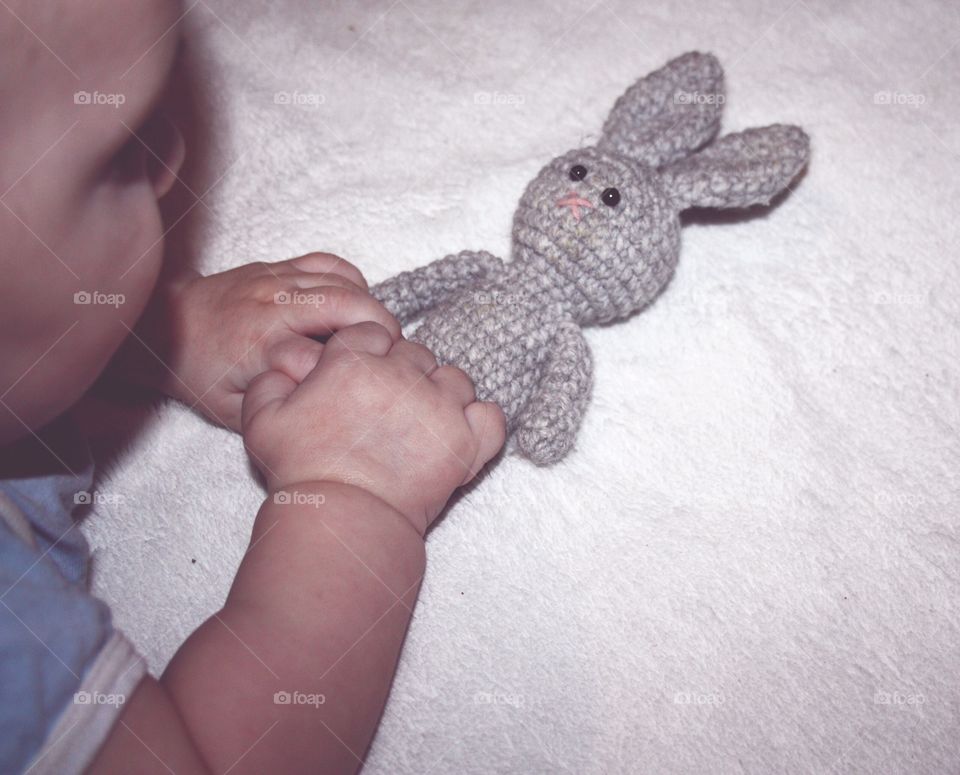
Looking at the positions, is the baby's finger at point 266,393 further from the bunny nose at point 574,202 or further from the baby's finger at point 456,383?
the bunny nose at point 574,202

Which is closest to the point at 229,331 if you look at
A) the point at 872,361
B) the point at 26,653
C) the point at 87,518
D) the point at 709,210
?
the point at 87,518

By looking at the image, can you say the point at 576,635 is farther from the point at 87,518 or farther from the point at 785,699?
the point at 87,518

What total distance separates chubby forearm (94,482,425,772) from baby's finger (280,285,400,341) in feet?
0.53

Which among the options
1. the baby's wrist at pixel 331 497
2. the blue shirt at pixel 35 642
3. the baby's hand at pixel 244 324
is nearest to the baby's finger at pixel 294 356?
the baby's hand at pixel 244 324

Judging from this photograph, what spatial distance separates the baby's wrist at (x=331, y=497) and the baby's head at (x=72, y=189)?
0.17m

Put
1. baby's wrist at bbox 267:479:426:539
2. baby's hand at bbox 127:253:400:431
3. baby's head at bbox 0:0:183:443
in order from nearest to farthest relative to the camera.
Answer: baby's head at bbox 0:0:183:443, baby's wrist at bbox 267:479:426:539, baby's hand at bbox 127:253:400:431

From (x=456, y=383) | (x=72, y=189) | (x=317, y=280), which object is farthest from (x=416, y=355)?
(x=72, y=189)

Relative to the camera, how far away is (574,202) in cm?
72

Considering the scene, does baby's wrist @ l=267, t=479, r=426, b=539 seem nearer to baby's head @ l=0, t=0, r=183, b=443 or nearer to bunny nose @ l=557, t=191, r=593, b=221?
baby's head @ l=0, t=0, r=183, b=443

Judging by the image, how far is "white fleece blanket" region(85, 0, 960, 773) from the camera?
27.1 inches

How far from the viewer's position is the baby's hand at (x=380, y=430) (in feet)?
2.18

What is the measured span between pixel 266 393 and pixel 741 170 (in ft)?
1.49

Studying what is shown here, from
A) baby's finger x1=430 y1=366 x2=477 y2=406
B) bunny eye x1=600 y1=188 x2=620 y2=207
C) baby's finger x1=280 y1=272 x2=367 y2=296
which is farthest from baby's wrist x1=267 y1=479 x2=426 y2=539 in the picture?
bunny eye x1=600 y1=188 x2=620 y2=207

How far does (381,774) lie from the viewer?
665 millimetres
